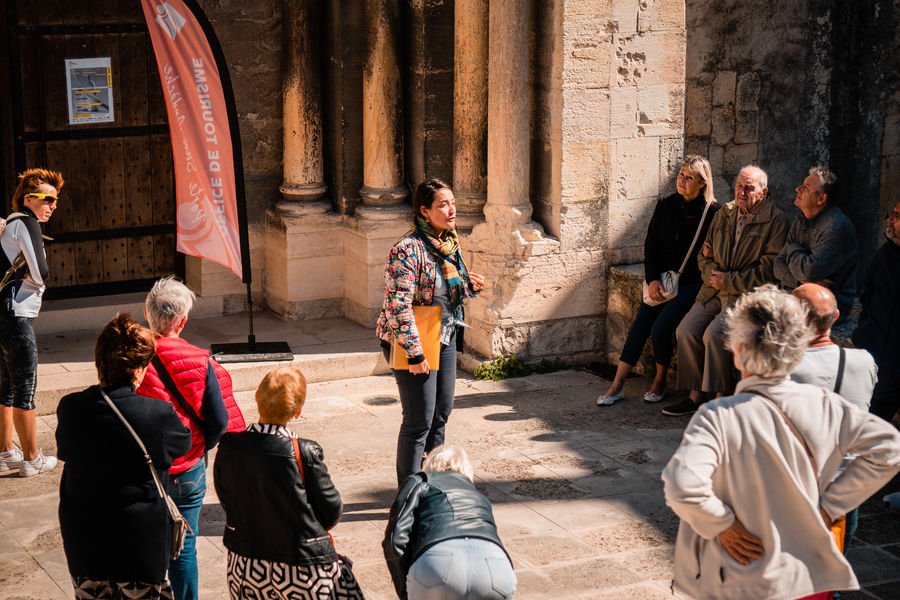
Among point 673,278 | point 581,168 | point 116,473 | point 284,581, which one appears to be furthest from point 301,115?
point 284,581

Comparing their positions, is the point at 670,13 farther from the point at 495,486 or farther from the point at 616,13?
the point at 495,486

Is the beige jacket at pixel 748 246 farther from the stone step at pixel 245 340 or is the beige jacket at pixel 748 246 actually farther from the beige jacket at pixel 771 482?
the beige jacket at pixel 771 482

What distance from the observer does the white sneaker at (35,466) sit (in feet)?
21.8

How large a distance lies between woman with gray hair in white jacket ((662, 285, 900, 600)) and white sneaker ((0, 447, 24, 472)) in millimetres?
4260

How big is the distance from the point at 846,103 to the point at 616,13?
264 cm

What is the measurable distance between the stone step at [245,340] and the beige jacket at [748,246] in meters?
2.62

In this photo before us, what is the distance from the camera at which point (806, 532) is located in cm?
358

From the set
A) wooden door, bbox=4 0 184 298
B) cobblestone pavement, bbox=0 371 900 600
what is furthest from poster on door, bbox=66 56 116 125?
cobblestone pavement, bbox=0 371 900 600

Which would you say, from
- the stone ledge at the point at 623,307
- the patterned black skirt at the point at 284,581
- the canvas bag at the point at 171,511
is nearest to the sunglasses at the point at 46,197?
the canvas bag at the point at 171,511

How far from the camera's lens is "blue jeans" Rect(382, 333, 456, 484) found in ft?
19.7

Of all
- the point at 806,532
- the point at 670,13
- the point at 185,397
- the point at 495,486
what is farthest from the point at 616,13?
the point at 806,532

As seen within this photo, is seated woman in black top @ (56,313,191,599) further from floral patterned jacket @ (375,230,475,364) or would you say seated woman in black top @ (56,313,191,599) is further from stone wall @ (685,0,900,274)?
stone wall @ (685,0,900,274)

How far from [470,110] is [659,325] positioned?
2201mm

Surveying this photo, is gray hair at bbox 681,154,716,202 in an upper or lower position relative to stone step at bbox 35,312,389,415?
upper
